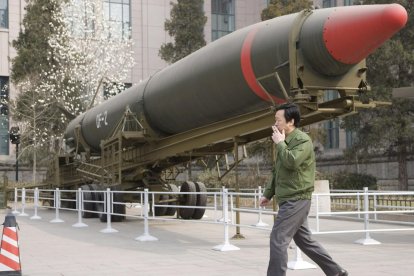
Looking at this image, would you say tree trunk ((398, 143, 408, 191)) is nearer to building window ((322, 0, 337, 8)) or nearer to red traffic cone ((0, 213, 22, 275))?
building window ((322, 0, 337, 8))

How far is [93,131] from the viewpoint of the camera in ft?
60.0

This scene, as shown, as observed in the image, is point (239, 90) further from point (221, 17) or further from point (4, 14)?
point (221, 17)

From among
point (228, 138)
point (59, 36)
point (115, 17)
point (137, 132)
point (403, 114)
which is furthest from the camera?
Answer: point (115, 17)

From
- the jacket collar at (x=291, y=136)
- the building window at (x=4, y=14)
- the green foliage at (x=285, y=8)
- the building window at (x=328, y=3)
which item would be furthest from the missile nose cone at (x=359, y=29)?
the building window at (x=4, y=14)

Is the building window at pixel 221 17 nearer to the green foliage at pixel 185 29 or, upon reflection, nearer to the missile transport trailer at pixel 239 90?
the green foliage at pixel 185 29

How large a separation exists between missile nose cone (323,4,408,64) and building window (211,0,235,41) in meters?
45.2

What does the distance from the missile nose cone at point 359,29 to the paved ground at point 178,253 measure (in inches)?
125

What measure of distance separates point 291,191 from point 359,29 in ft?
13.3

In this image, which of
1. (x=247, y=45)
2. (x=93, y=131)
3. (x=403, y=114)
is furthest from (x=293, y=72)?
(x=403, y=114)

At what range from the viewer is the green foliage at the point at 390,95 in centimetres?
2416

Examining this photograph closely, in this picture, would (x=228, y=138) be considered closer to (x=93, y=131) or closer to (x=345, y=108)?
(x=345, y=108)

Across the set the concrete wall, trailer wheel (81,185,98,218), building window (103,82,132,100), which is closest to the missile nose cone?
trailer wheel (81,185,98,218)

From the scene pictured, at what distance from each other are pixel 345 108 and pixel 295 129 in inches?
167

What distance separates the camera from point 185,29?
3519 cm
